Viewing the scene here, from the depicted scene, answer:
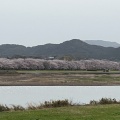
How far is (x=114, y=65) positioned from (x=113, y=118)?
11691 centimetres

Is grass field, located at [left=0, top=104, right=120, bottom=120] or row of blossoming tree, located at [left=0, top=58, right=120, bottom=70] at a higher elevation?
row of blossoming tree, located at [left=0, top=58, right=120, bottom=70]

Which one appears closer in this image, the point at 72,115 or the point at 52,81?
the point at 72,115

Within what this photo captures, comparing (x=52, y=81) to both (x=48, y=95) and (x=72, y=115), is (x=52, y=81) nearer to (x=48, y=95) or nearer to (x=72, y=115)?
(x=48, y=95)

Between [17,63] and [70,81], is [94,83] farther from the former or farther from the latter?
[17,63]

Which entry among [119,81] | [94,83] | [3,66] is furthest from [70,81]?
[3,66]

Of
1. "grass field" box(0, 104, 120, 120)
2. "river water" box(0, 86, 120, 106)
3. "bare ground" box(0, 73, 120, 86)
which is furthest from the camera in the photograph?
"bare ground" box(0, 73, 120, 86)

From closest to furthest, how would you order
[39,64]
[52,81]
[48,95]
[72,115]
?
[72,115] < [48,95] < [52,81] < [39,64]

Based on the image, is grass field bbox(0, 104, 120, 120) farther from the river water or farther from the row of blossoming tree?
the row of blossoming tree

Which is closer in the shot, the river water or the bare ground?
the river water

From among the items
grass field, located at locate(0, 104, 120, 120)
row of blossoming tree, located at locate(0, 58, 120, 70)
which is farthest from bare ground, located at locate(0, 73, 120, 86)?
grass field, located at locate(0, 104, 120, 120)

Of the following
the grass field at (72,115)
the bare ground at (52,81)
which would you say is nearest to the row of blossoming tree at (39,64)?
the bare ground at (52,81)

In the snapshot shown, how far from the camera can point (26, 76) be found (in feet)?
247

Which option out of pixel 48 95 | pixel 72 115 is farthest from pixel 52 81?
pixel 72 115

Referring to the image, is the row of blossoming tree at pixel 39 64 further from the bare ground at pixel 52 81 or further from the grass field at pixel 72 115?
the grass field at pixel 72 115
